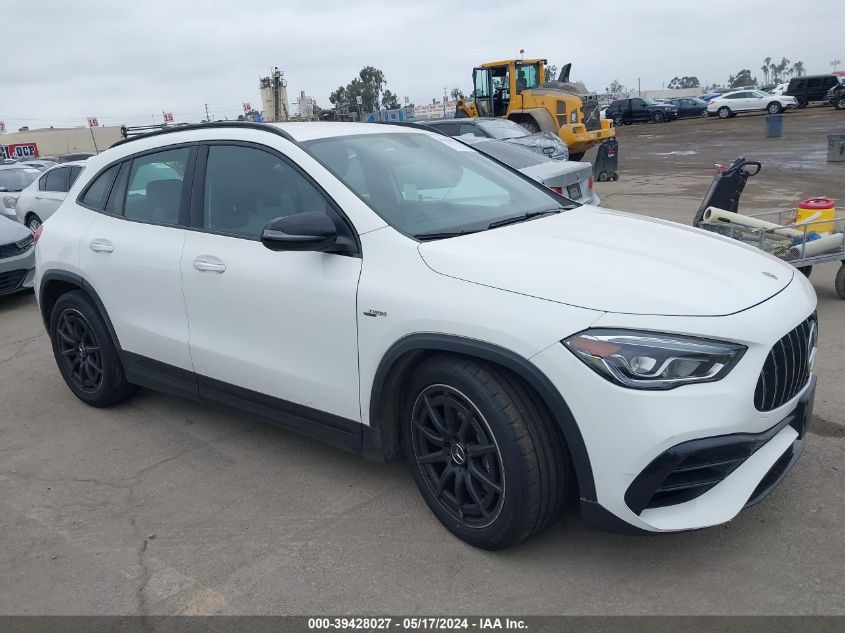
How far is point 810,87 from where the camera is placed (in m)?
42.4

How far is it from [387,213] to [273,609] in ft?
5.78

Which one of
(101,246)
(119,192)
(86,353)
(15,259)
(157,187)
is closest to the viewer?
(157,187)

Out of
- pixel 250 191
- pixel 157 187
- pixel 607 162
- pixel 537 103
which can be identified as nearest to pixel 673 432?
pixel 250 191

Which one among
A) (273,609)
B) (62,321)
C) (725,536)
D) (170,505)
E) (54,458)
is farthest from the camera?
(62,321)

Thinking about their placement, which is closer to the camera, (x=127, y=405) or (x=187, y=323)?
(x=187, y=323)

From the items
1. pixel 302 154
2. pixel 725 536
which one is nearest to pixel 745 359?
pixel 725 536

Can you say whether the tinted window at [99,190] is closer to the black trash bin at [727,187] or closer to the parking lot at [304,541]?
the parking lot at [304,541]

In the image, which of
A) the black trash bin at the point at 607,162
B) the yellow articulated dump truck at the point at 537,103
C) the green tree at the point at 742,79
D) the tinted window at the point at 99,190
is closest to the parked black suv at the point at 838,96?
the yellow articulated dump truck at the point at 537,103

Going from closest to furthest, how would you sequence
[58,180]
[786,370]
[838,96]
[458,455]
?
[786,370] < [458,455] < [58,180] < [838,96]

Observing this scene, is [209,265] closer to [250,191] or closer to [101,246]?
[250,191]

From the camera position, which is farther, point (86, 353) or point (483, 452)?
point (86, 353)

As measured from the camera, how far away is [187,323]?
4137mm

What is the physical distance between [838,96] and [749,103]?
5.30 m

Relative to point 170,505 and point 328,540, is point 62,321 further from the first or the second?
point 328,540
